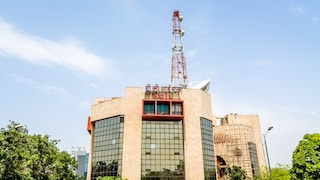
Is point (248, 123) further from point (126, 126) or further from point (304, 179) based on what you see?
point (304, 179)

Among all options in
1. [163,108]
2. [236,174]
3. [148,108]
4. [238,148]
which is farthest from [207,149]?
[238,148]

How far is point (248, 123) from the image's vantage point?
9619cm

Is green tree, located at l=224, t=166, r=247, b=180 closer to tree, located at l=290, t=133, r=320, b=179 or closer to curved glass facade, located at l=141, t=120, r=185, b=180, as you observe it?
curved glass facade, located at l=141, t=120, r=185, b=180

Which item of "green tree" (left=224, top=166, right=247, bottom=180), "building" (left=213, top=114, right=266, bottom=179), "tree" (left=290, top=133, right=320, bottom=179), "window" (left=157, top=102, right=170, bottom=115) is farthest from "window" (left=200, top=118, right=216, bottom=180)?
"tree" (left=290, top=133, right=320, bottom=179)

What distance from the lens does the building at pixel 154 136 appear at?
65312 millimetres

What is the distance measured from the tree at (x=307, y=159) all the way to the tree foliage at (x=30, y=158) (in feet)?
131

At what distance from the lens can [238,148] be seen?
87250mm

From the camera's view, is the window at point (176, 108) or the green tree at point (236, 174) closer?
the window at point (176, 108)

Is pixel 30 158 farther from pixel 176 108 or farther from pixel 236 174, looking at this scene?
pixel 236 174

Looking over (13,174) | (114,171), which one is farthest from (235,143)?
(13,174)

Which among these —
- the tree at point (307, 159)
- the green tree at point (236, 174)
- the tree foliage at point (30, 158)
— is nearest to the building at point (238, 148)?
the green tree at point (236, 174)

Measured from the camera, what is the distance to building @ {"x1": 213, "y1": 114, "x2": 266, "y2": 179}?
8619 cm

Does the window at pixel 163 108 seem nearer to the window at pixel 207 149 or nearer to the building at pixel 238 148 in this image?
the window at pixel 207 149

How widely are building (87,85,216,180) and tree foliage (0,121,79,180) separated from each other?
12.0 metres
